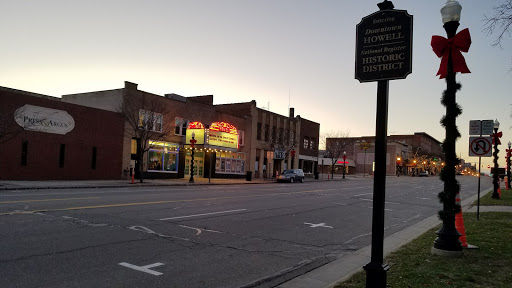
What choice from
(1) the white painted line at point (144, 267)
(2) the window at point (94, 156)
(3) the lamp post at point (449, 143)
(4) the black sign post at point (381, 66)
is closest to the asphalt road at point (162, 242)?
(1) the white painted line at point (144, 267)

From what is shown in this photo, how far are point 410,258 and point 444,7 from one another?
507cm

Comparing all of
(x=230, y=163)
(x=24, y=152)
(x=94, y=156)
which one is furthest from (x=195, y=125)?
(x=24, y=152)

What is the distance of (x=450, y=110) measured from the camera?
7977mm

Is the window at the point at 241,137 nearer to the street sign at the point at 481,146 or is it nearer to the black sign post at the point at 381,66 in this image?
the street sign at the point at 481,146

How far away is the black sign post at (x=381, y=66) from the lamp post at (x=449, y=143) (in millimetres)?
3469

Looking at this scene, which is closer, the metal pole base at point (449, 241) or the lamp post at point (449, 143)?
the metal pole base at point (449, 241)

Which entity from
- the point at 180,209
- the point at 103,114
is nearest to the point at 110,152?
the point at 103,114

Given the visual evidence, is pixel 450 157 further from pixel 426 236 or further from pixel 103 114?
pixel 103 114

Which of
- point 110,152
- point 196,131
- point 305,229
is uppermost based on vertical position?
point 196,131

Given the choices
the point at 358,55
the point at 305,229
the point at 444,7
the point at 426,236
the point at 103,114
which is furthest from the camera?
the point at 103,114

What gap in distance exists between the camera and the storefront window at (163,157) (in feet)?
113

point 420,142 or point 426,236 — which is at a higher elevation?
point 420,142

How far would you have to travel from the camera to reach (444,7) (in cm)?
799

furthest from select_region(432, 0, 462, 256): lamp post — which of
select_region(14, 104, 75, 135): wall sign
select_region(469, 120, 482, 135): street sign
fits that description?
Answer: select_region(14, 104, 75, 135): wall sign
